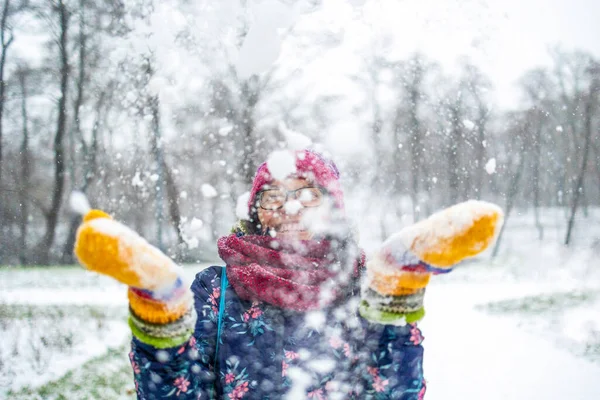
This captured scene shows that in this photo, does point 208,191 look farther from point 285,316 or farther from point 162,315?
point 162,315

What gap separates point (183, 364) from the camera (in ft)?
3.84

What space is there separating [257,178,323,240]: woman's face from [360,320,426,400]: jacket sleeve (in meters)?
0.49

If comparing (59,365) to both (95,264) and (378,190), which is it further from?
(378,190)

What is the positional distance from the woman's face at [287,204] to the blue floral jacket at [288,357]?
1.01 feet

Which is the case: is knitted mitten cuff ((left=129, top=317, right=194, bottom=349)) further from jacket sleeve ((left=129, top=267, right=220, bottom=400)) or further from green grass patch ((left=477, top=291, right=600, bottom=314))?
green grass patch ((left=477, top=291, right=600, bottom=314))

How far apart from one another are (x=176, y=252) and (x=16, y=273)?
4.19 meters

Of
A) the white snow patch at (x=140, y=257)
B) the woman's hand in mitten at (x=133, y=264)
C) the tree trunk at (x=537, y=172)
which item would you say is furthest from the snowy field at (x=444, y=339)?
the tree trunk at (x=537, y=172)

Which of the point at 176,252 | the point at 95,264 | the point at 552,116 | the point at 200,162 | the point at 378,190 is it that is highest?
the point at 552,116

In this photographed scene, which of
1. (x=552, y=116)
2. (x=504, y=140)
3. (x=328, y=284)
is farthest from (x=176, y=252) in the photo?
(x=552, y=116)

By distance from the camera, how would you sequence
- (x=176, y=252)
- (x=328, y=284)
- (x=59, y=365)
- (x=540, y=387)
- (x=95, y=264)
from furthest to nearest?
(x=176, y=252), (x=59, y=365), (x=540, y=387), (x=328, y=284), (x=95, y=264)

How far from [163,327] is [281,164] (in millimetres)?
911

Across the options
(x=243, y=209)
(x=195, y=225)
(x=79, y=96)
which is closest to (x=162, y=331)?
(x=243, y=209)

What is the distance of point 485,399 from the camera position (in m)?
4.22

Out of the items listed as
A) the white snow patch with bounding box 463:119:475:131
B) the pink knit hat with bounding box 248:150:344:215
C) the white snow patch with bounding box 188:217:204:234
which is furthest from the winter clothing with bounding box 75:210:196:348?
the white snow patch with bounding box 463:119:475:131
